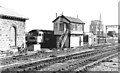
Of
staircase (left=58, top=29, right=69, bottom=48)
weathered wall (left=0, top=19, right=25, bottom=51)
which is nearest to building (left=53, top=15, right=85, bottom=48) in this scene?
staircase (left=58, top=29, right=69, bottom=48)

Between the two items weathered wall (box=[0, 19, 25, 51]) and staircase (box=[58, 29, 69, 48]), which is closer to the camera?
weathered wall (box=[0, 19, 25, 51])

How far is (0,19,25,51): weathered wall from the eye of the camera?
26880 millimetres

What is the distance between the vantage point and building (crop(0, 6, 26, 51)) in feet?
88.4

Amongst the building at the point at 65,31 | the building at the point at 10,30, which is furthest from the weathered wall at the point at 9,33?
the building at the point at 65,31

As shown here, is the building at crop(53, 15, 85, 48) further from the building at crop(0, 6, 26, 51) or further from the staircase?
the building at crop(0, 6, 26, 51)

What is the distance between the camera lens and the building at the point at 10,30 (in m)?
27.0

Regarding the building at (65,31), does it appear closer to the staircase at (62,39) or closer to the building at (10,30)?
the staircase at (62,39)

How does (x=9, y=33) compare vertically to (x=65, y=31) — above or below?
below

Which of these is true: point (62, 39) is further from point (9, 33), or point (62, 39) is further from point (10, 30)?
point (9, 33)

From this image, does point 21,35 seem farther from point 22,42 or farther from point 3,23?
point 3,23

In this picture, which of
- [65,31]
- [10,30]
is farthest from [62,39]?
[10,30]

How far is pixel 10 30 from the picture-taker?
28.4 m

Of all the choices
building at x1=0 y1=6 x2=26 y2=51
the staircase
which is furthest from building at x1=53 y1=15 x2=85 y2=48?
building at x1=0 y1=6 x2=26 y2=51

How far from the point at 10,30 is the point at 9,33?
55 cm
